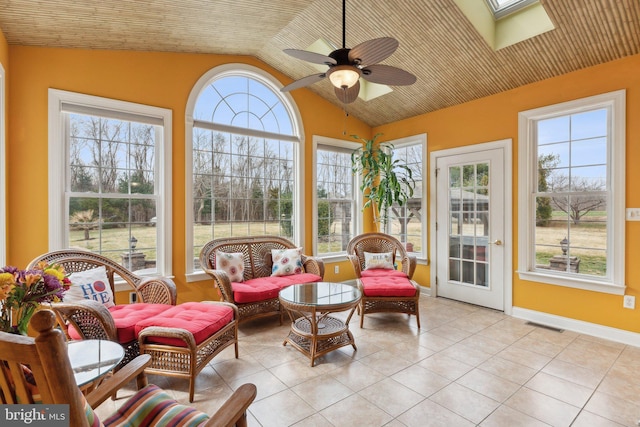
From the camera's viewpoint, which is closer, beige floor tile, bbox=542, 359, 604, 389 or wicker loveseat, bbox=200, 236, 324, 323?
beige floor tile, bbox=542, 359, 604, 389

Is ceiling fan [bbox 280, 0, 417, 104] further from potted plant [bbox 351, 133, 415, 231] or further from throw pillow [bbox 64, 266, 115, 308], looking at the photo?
throw pillow [bbox 64, 266, 115, 308]

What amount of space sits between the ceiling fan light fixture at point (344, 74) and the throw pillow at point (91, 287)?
262 cm

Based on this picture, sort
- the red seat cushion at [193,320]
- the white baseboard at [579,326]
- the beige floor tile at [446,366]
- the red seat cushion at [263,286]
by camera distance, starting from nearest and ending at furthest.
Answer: the red seat cushion at [193,320], the beige floor tile at [446,366], the white baseboard at [579,326], the red seat cushion at [263,286]

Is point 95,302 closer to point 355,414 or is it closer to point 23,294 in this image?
point 23,294

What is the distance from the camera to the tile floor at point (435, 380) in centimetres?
199

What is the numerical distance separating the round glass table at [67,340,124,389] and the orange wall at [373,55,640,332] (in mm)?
4135

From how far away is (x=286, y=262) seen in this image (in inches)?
157

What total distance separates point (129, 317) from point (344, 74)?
2.48 metres

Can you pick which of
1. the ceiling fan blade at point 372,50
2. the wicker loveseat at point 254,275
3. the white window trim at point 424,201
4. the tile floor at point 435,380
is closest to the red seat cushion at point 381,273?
the wicker loveseat at point 254,275

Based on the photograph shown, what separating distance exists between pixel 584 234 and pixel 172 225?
4.55m

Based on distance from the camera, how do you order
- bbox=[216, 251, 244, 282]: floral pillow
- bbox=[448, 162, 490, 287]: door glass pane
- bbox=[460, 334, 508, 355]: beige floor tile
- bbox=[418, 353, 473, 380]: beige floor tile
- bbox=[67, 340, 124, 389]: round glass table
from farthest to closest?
1. bbox=[448, 162, 490, 287]: door glass pane
2. bbox=[216, 251, 244, 282]: floral pillow
3. bbox=[460, 334, 508, 355]: beige floor tile
4. bbox=[418, 353, 473, 380]: beige floor tile
5. bbox=[67, 340, 124, 389]: round glass table

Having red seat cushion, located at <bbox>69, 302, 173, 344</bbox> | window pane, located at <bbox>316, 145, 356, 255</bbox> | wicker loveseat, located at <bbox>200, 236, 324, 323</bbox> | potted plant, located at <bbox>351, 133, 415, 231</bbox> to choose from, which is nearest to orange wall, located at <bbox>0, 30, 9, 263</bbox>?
red seat cushion, located at <bbox>69, 302, 173, 344</bbox>

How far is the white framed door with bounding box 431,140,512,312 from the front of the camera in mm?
3957

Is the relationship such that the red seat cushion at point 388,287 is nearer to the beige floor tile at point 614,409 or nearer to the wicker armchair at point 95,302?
the beige floor tile at point 614,409
